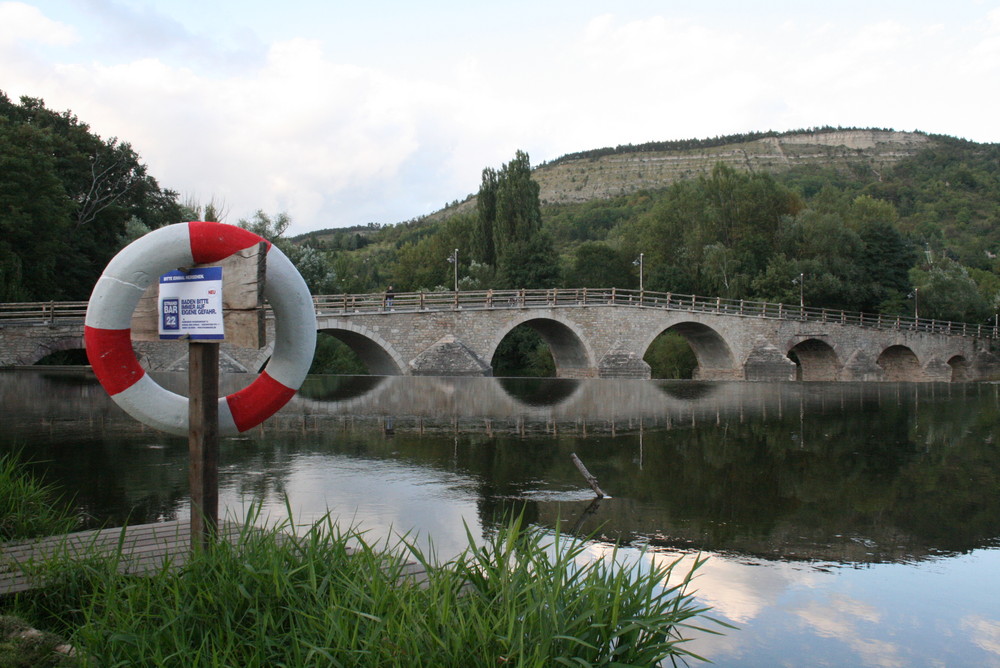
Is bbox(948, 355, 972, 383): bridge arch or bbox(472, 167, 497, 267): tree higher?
bbox(472, 167, 497, 267): tree

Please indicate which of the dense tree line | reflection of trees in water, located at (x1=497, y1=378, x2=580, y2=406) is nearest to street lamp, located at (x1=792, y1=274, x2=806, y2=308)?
reflection of trees in water, located at (x1=497, y1=378, x2=580, y2=406)

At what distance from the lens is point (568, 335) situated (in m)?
32.6

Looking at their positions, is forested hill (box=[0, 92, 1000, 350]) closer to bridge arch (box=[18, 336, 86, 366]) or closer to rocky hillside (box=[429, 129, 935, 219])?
bridge arch (box=[18, 336, 86, 366])

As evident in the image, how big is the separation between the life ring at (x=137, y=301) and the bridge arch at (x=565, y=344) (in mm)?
24279

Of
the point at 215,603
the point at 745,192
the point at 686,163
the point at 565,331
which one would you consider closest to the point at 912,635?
the point at 215,603

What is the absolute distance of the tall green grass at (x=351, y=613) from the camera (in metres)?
2.91

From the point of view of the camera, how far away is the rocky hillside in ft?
367

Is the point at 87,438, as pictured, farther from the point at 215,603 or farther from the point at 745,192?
the point at 745,192

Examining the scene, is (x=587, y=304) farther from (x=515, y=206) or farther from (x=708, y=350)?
(x=515, y=206)

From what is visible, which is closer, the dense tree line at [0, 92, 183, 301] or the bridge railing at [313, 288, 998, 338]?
the dense tree line at [0, 92, 183, 301]

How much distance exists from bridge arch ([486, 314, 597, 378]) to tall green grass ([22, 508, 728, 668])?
83.9 ft

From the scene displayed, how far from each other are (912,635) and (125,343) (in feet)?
15.2

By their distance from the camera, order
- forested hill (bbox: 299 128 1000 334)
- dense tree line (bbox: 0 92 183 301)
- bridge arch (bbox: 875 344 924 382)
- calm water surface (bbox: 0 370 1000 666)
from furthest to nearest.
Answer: forested hill (bbox: 299 128 1000 334)
bridge arch (bbox: 875 344 924 382)
dense tree line (bbox: 0 92 183 301)
calm water surface (bbox: 0 370 1000 666)

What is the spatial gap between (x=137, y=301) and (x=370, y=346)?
25.1 metres
